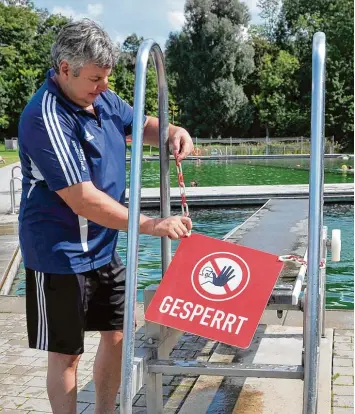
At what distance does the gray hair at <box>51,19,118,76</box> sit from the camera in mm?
2168

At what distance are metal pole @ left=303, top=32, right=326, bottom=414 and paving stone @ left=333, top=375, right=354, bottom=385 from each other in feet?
5.71

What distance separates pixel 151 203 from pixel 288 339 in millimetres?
8770

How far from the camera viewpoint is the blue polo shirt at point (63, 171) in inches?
86.5

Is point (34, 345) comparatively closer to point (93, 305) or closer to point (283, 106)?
point (93, 305)

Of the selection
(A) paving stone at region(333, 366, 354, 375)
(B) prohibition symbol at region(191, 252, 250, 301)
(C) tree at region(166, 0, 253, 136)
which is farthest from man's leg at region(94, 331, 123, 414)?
(C) tree at region(166, 0, 253, 136)

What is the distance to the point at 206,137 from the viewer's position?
4678 centimetres

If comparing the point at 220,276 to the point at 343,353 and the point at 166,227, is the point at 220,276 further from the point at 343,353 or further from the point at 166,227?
the point at 343,353

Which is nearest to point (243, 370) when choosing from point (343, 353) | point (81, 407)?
point (81, 407)

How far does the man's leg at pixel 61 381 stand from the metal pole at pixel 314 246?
3.25ft

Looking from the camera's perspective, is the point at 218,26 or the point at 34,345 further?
the point at 218,26

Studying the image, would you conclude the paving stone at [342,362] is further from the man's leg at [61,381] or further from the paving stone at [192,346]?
the man's leg at [61,381]

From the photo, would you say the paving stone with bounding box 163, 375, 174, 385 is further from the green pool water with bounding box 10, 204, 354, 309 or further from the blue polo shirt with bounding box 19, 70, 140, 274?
the green pool water with bounding box 10, 204, 354, 309

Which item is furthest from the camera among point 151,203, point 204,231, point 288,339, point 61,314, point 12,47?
point 12,47

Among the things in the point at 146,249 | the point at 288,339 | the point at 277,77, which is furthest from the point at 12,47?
the point at 288,339
